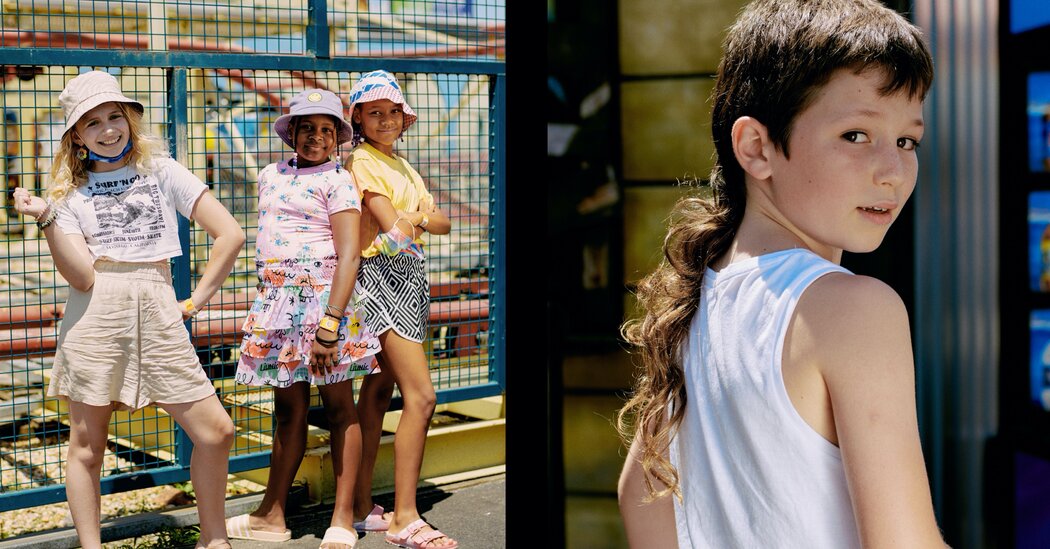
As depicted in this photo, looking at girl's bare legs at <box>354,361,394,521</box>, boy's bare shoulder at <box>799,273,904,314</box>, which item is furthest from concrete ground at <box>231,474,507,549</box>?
boy's bare shoulder at <box>799,273,904,314</box>

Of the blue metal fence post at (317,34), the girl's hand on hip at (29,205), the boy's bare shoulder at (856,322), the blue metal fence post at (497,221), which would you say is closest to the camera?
the boy's bare shoulder at (856,322)

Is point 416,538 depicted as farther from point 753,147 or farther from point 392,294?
point 753,147

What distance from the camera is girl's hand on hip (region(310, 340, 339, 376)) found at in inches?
169

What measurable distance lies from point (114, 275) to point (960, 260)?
9.05 ft

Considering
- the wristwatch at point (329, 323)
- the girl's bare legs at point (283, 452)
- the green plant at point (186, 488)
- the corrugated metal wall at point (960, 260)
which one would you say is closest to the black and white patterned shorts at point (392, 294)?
the wristwatch at point (329, 323)

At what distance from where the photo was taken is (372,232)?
14.7 feet

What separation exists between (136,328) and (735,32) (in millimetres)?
3033

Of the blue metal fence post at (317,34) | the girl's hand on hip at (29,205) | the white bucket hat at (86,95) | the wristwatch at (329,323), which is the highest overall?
the blue metal fence post at (317,34)

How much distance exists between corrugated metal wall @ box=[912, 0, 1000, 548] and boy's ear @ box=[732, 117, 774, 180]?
1074 millimetres

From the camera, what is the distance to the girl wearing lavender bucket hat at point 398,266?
4414 millimetres

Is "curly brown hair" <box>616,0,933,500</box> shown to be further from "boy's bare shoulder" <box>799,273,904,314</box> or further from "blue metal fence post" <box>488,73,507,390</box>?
"blue metal fence post" <box>488,73,507,390</box>

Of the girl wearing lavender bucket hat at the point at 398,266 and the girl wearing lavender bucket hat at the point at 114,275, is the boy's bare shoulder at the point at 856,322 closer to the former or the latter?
the girl wearing lavender bucket hat at the point at 114,275

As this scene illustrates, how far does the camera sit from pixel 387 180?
174 inches

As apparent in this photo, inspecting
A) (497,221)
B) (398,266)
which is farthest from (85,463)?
(497,221)
